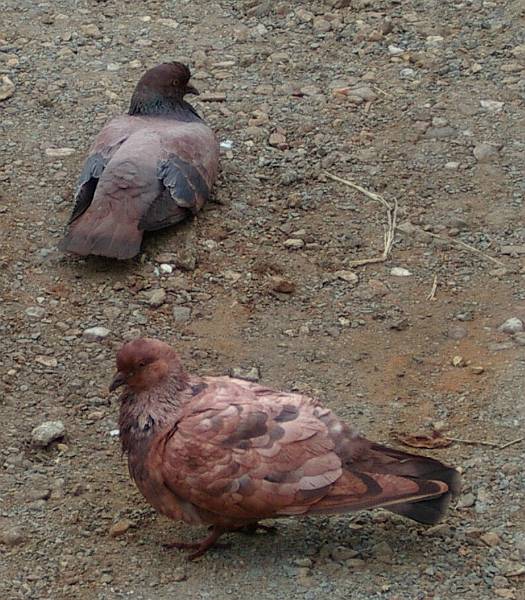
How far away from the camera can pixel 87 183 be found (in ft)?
23.0

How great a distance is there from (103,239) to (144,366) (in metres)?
1.82

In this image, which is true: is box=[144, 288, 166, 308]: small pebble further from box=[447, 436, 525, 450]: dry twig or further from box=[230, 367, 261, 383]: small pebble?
box=[447, 436, 525, 450]: dry twig

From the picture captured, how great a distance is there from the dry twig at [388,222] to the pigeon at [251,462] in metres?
2.00

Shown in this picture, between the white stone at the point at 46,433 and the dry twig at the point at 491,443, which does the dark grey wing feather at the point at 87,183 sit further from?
the dry twig at the point at 491,443

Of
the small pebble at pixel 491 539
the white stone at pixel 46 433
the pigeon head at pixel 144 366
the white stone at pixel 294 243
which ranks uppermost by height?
the pigeon head at pixel 144 366

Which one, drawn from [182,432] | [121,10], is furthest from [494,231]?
[121,10]

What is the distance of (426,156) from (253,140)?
40.4 inches

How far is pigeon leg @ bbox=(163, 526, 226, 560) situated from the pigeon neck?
133 inches

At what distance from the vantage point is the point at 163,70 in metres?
7.84

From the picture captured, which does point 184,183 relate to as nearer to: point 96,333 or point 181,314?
A: point 181,314

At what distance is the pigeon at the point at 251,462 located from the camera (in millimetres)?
4742

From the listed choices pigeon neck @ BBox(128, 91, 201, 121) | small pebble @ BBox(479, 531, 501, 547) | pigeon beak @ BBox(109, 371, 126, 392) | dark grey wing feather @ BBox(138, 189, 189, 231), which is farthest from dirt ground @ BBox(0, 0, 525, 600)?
pigeon beak @ BBox(109, 371, 126, 392)

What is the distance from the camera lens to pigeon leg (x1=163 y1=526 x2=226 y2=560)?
192 inches

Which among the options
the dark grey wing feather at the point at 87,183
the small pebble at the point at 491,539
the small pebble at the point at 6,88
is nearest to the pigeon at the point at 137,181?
the dark grey wing feather at the point at 87,183
